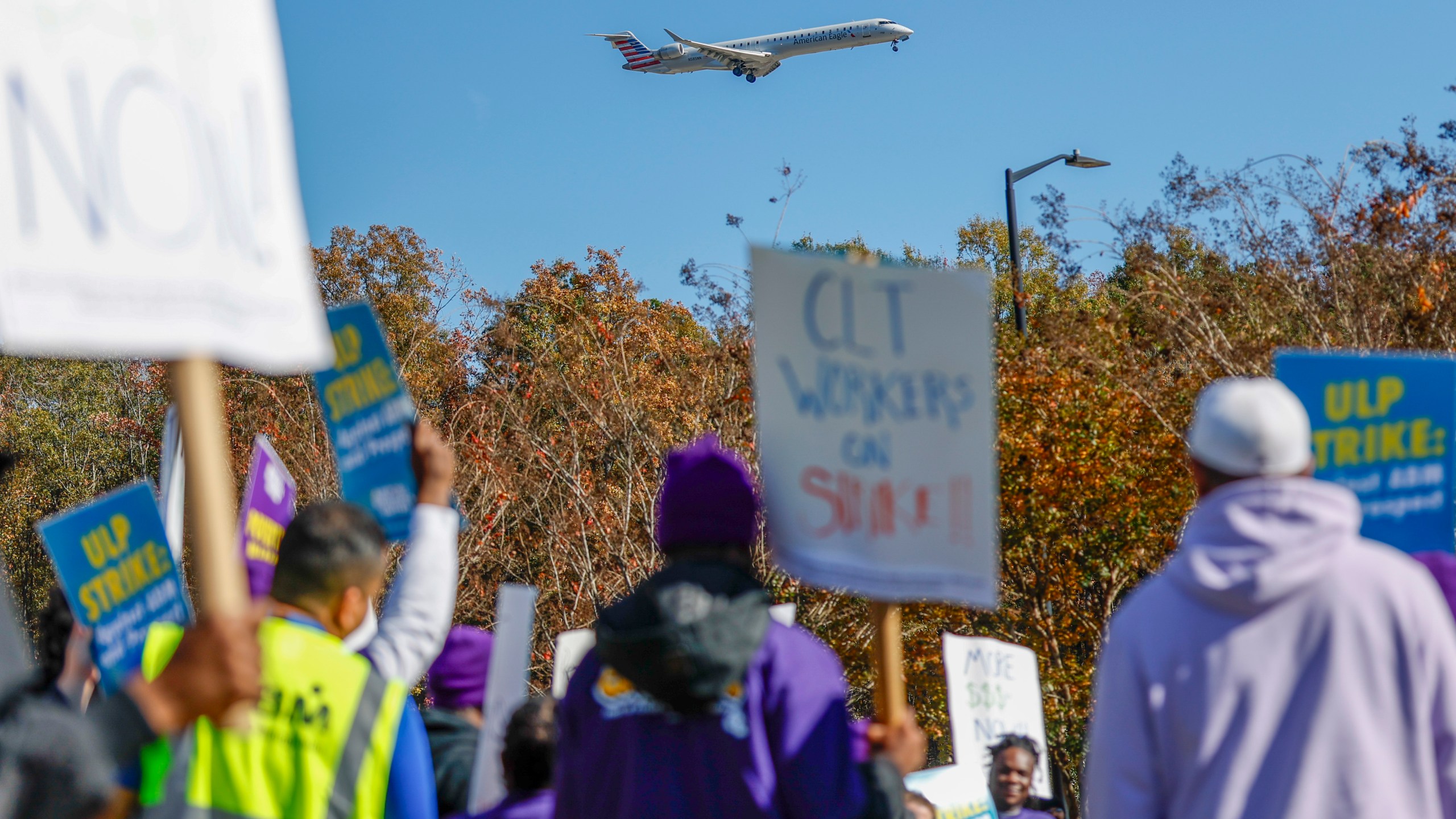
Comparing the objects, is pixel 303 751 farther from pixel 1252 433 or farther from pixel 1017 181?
pixel 1017 181

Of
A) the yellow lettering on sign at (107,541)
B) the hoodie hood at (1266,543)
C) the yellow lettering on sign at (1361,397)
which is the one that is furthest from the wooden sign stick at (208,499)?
the yellow lettering on sign at (1361,397)

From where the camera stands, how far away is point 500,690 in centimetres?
374

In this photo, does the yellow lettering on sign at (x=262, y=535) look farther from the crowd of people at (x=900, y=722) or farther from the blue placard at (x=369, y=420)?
the crowd of people at (x=900, y=722)

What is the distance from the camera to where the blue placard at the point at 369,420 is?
3471 millimetres

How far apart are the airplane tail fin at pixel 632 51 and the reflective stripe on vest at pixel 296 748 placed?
5208 centimetres

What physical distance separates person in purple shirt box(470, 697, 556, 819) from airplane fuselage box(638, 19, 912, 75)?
46.6 metres

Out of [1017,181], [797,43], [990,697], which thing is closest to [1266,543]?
[990,697]

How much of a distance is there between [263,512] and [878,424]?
2255 mm

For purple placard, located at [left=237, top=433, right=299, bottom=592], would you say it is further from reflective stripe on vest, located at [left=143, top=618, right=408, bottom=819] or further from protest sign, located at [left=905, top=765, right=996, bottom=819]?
protest sign, located at [left=905, top=765, right=996, bottom=819]

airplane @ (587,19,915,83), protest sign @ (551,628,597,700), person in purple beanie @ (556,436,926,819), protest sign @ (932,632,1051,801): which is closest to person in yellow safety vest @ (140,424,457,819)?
person in purple beanie @ (556,436,926,819)

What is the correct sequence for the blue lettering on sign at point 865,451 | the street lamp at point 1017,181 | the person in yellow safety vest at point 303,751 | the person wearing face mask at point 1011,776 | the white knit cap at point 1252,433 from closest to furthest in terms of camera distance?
the white knit cap at point 1252,433 < the person in yellow safety vest at point 303,751 < the blue lettering on sign at point 865,451 < the person wearing face mask at point 1011,776 < the street lamp at point 1017,181

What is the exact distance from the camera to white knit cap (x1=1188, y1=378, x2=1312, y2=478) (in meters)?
2.54

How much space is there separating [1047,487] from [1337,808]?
1063 cm

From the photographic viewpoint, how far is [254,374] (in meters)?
22.1
